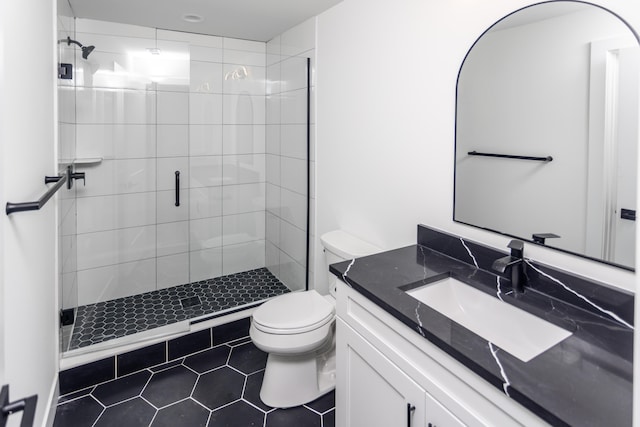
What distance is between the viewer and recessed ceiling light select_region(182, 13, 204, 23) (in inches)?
103

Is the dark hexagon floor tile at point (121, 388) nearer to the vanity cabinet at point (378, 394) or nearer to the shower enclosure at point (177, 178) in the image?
the shower enclosure at point (177, 178)

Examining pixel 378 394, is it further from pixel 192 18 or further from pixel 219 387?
pixel 192 18

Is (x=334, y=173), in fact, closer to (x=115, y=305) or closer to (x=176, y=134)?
(x=176, y=134)

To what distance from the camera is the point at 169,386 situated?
6.91ft

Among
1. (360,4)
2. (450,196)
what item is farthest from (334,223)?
(360,4)

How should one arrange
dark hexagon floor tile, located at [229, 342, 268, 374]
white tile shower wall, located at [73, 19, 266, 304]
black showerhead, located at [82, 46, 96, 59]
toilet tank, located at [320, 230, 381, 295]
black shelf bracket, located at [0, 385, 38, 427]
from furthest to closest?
white tile shower wall, located at [73, 19, 266, 304], black showerhead, located at [82, 46, 96, 59], dark hexagon floor tile, located at [229, 342, 268, 374], toilet tank, located at [320, 230, 381, 295], black shelf bracket, located at [0, 385, 38, 427]

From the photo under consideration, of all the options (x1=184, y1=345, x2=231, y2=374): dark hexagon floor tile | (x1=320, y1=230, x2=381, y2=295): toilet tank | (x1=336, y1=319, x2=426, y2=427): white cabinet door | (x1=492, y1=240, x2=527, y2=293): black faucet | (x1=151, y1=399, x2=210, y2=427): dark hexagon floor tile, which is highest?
(x1=492, y1=240, x2=527, y2=293): black faucet

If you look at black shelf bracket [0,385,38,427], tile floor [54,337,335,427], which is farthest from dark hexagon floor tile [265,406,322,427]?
black shelf bracket [0,385,38,427]

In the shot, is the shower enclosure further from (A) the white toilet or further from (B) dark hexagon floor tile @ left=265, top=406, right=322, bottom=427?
(B) dark hexagon floor tile @ left=265, top=406, right=322, bottom=427

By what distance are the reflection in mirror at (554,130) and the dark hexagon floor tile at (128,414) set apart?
1.75 m

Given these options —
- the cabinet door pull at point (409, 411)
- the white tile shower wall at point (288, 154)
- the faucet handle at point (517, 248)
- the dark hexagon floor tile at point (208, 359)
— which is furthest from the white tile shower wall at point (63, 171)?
the faucet handle at point (517, 248)

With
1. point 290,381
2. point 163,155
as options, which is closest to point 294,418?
point 290,381

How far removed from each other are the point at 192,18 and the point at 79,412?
2463 mm

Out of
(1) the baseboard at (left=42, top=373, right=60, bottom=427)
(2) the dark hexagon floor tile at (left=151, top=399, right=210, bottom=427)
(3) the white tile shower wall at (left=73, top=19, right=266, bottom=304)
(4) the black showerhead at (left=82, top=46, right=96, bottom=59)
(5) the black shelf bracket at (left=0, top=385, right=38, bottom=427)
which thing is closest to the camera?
(5) the black shelf bracket at (left=0, top=385, right=38, bottom=427)
